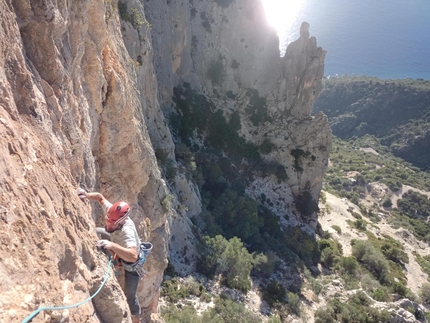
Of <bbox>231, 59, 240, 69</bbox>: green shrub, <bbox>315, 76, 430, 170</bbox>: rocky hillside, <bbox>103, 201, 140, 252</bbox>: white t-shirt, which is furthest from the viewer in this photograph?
<bbox>315, 76, 430, 170</bbox>: rocky hillside

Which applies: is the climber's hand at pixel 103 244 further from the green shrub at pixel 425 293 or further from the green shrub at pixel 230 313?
the green shrub at pixel 425 293

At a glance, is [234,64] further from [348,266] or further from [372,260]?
[372,260]

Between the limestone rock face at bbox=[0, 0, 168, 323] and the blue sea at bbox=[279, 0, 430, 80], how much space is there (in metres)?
116

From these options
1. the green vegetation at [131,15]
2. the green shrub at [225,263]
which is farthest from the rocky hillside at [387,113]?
the green vegetation at [131,15]

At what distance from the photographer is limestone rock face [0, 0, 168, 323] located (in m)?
3.65

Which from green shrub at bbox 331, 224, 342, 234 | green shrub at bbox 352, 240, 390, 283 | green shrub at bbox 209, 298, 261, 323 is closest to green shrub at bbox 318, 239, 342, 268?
green shrub at bbox 352, 240, 390, 283

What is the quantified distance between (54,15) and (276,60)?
135 ft

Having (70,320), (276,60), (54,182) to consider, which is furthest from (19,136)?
(276,60)

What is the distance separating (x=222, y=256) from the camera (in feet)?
74.3

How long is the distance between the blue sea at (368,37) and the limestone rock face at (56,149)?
116130 millimetres

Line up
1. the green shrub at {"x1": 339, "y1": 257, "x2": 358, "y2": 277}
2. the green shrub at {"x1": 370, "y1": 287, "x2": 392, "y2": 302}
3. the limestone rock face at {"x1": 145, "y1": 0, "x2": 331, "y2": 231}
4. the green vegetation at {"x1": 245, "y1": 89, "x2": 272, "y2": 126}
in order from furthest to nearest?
the green vegetation at {"x1": 245, "y1": 89, "x2": 272, "y2": 126} < the limestone rock face at {"x1": 145, "y1": 0, "x2": 331, "y2": 231} < the green shrub at {"x1": 339, "y1": 257, "x2": 358, "y2": 277} < the green shrub at {"x1": 370, "y1": 287, "x2": 392, "y2": 302}

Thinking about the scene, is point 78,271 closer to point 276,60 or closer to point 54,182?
point 54,182

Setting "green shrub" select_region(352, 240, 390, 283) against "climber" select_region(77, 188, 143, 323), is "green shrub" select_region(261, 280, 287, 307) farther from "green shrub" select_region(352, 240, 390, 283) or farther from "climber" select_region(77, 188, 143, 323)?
"climber" select_region(77, 188, 143, 323)

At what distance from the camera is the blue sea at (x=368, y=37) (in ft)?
447
